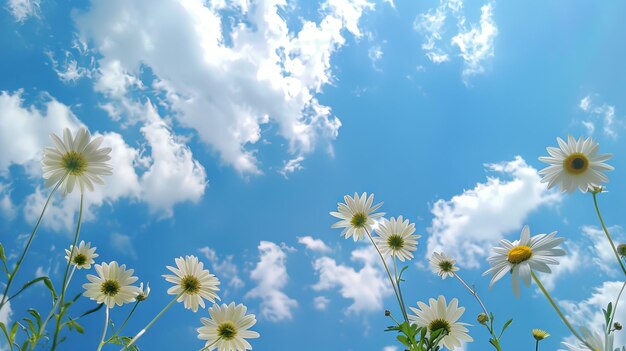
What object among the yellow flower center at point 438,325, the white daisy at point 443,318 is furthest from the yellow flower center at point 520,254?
the yellow flower center at point 438,325

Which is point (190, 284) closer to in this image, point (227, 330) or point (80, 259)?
point (227, 330)

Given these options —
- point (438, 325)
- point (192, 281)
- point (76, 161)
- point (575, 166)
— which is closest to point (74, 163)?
point (76, 161)

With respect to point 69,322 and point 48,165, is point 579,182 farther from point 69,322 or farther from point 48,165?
point 48,165

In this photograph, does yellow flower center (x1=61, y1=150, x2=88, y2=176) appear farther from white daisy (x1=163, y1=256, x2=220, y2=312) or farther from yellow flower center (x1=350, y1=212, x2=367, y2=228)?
yellow flower center (x1=350, y1=212, x2=367, y2=228)

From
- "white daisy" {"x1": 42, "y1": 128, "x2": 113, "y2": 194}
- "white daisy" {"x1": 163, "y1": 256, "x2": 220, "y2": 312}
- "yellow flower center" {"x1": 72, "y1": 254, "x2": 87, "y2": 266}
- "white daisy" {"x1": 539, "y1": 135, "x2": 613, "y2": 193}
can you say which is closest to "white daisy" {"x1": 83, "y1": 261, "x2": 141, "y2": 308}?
"white daisy" {"x1": 163, "y1": 256, "x2": 220, "y2": 312}

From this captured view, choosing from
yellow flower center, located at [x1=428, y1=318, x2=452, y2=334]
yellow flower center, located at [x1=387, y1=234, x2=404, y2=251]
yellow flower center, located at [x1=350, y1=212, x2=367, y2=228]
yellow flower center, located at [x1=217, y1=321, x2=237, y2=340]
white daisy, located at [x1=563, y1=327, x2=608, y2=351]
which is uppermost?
yellow flower center, located at [x1=350, y1=212, x2=367, y2=228]

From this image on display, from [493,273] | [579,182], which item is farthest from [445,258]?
[493,273]
